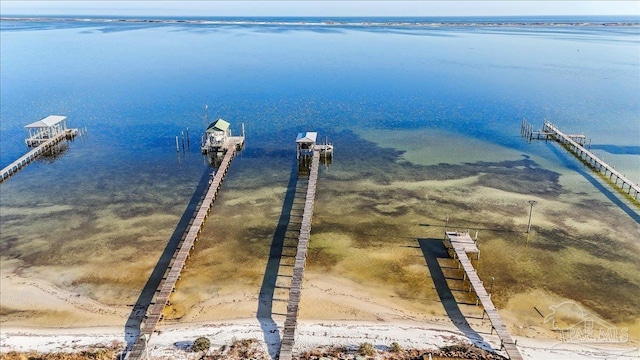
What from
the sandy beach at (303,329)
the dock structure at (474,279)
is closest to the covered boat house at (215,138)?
the sandy beach at (303,329)

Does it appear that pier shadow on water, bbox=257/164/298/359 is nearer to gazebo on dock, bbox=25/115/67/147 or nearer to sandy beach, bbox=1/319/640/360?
sandy beach, bbox=1/319/640/360

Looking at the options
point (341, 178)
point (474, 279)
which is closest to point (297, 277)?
point (474, 279)

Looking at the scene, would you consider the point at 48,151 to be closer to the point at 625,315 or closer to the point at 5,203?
the point at 5,203

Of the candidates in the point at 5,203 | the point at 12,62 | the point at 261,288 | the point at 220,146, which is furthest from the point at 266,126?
the point at 12,62

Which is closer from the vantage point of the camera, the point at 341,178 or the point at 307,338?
the point at 307,338

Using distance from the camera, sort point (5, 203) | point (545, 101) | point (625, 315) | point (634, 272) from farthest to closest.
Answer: point (545, 101), point (5, 203), point (634, 272), point (625, 315)

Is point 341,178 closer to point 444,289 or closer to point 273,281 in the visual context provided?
point 273,281
